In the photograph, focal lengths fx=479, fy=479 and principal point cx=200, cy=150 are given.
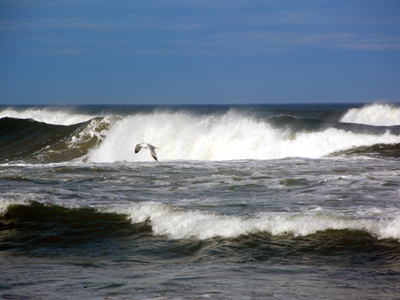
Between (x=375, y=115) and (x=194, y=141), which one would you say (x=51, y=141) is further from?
(x=375, y=115)

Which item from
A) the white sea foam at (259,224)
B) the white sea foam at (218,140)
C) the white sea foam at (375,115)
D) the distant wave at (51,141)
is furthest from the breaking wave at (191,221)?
the white sea foam at (375,115)

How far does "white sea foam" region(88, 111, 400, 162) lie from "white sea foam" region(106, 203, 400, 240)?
10.7 metres

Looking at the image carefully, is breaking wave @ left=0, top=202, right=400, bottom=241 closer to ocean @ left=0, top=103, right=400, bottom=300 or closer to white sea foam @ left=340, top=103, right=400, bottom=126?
ocean @ left=0, top=103, right=400, bottom=300

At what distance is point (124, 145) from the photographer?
67.4 ft

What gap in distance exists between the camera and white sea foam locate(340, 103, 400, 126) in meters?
38.0

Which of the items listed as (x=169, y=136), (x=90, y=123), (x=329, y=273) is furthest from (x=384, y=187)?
(x=90, y=123)

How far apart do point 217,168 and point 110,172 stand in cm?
315

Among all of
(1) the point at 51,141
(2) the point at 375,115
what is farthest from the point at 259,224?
(2) the point at 375,115

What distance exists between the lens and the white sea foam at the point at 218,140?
19.2m

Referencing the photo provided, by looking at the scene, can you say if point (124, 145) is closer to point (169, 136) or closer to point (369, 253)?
point (169, 136)

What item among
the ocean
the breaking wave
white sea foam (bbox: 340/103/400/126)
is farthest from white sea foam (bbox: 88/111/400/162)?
white sea foam (bbox: 340/103/400/126)

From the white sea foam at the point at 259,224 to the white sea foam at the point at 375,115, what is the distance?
105 feet

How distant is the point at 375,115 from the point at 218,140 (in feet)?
80.9

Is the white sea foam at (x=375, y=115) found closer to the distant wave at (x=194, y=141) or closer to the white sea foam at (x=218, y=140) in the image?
the distant wave at (x=194, y=141)
